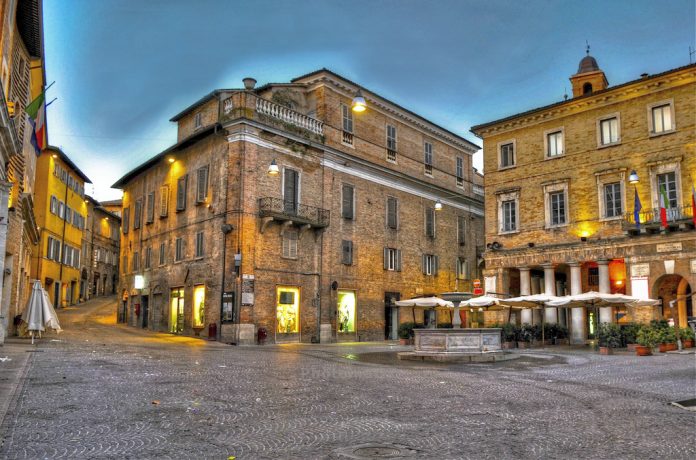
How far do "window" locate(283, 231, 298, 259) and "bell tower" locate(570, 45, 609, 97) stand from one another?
737 inches

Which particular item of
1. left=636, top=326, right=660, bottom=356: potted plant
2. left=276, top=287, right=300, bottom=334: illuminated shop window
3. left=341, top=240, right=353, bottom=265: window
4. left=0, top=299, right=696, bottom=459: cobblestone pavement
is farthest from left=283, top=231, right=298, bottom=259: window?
left=636, top=326, right=660, bottom=356: potted plant

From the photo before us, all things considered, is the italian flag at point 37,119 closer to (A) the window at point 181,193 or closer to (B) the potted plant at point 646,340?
(A) the window at point 181,193

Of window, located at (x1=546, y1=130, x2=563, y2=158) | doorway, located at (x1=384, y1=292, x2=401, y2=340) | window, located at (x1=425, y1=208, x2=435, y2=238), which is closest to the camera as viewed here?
window, located at (x1=546, y1=130, x2=563, y2=158)

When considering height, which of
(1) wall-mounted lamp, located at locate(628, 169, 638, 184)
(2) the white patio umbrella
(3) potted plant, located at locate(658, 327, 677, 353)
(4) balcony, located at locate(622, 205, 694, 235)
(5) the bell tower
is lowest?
(3) potted plant, located at locate(658, 327, 677, 353)

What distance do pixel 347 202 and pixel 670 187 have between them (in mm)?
16005

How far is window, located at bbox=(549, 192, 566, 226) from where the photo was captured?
31875mm

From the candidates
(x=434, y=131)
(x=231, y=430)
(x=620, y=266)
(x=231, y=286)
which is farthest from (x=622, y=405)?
(x=434, y=131)

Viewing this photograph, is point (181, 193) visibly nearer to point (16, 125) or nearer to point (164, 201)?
point (164, 201)

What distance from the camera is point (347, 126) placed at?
34.6 metres

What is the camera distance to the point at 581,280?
31.6 m

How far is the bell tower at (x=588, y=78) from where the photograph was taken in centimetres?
3516

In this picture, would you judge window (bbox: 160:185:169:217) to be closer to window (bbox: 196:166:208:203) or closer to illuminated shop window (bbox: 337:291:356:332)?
window (bbox: 196:166:208:203)

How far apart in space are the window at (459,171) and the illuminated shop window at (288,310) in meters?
17.8

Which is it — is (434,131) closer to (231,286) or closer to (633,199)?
(633,199)
